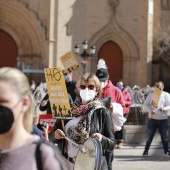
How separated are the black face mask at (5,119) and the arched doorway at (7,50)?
93.3ft

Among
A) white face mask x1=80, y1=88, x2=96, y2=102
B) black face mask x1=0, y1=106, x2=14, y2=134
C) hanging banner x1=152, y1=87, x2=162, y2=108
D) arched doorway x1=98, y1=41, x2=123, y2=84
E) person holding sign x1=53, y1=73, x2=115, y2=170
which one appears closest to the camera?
black face mask x1=0, y1=106, x2=14, y2=134

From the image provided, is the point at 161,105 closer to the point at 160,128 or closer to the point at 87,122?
the point at 160,128

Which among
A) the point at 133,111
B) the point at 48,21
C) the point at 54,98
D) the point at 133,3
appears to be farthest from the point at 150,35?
the point at 54,98

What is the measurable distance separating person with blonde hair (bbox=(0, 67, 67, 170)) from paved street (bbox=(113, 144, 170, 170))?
A: 800 cm

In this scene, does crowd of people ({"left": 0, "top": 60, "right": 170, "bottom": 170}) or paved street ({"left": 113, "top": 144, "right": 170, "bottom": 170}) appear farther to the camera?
paved street ({"left": 113, "top": 144, "right": 170, "bottom": 170})

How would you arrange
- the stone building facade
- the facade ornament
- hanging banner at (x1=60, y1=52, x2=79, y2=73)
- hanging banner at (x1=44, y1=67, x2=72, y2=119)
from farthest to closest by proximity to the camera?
the facade ornament
the stone building facade
hanging banner at (x1=60, y1=52, x2=79, y2=73)
hanging banner at (x1=44, y1=67, x2=72, y2=119)

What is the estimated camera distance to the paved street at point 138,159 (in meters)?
10.7

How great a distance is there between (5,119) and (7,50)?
28.7m

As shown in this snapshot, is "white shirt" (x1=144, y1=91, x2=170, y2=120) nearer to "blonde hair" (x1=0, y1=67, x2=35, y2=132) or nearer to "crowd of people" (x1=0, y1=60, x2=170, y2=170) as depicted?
"crowd of people" (x1=0, y1=60, x2=170, y2=170)

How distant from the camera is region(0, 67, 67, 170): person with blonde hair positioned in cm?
267

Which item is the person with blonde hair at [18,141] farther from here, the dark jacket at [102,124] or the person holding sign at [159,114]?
the person holding sign at [159,114]

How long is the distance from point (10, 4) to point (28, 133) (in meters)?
27.5

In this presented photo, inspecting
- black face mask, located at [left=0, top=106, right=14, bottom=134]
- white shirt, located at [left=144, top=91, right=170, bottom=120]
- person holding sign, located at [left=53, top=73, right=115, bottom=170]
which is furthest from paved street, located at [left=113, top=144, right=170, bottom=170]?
black face mask, located at [left=0, top=106, right=14, bottom=134]

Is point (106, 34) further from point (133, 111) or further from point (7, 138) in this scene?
point (7, 138)
